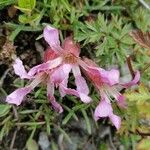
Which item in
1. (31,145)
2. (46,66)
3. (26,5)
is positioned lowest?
(31,145)

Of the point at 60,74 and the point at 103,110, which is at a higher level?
the point at 60,74

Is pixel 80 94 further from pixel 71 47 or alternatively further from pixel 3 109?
pixel 3 109

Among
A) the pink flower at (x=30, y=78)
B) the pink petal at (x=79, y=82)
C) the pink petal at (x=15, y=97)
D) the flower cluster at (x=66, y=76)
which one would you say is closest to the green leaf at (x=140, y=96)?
the flower cluster at (x=66, y=76)

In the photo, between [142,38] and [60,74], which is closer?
[60,74]

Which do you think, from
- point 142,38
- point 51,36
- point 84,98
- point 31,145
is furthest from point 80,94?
A: point 31,145

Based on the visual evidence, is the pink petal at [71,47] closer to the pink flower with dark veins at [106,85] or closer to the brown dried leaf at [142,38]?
the pink flower with dark veins at [106,85]

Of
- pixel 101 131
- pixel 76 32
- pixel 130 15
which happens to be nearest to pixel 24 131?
pixel 101 131

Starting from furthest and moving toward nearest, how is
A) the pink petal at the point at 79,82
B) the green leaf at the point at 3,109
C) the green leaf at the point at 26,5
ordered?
1. the green leaf at the point at 3,109
2. the green leaf at the point at 26,5
3. the pink petal at the point at 79,82

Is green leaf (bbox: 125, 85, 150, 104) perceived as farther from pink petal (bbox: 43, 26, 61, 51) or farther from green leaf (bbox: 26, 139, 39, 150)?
green leaf (bbox: 26, 139, 39, 150)
